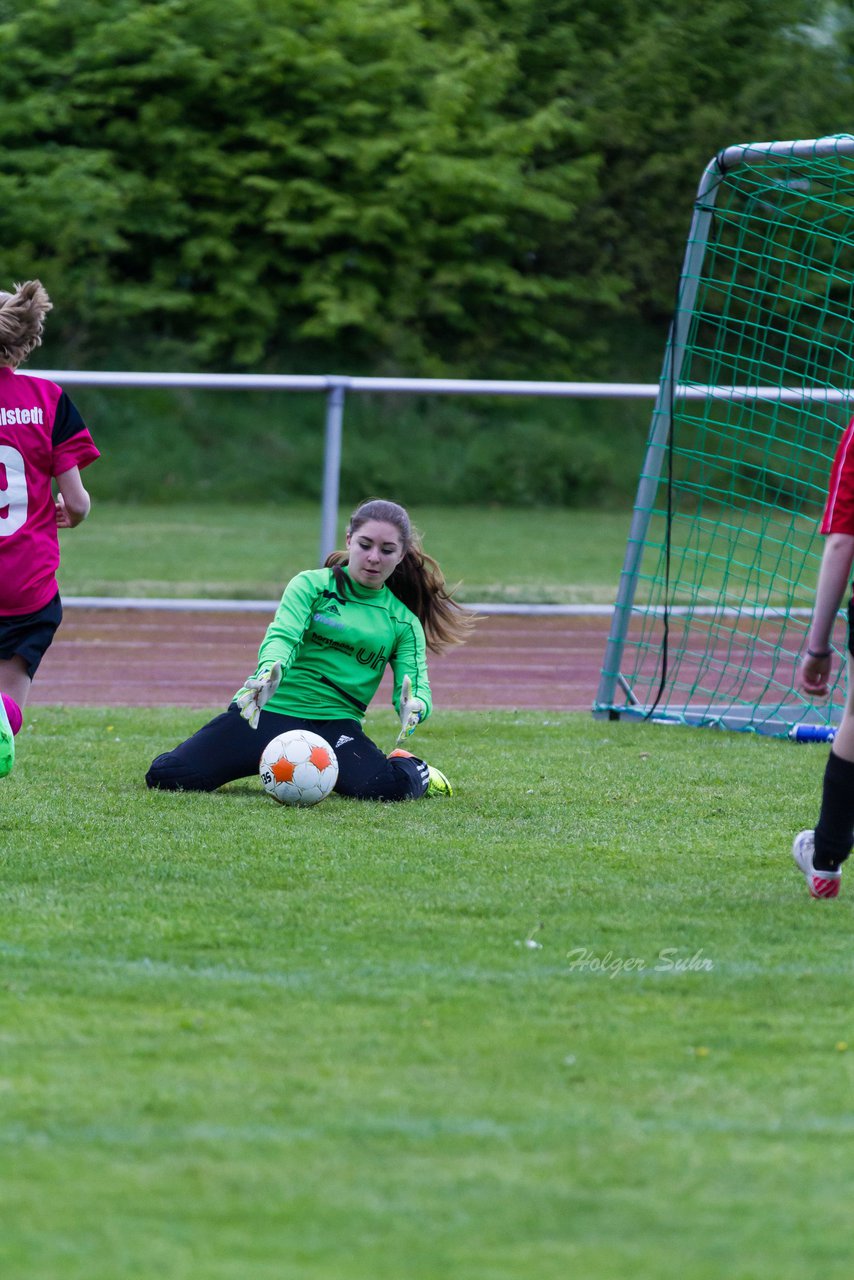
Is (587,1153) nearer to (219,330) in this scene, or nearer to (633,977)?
(633,977)

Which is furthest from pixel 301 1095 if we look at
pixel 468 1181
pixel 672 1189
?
pixel 672 1189

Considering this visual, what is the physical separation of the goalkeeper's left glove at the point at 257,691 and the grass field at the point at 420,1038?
1.15ft

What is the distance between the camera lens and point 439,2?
2714 centimetres

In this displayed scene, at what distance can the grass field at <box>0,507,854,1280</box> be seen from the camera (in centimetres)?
253

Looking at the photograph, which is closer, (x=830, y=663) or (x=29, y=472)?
(x=830, y=663)

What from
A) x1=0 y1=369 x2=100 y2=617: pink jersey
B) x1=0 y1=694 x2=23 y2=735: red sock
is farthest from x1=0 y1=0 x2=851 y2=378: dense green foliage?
x1=0 y1=694 x2=23 y2=735: red sock

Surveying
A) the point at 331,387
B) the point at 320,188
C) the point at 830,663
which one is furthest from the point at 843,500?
the point at 320,188

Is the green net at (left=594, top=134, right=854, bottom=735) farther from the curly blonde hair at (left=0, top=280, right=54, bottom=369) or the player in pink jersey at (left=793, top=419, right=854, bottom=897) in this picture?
the curly blonde hair at (left=0, top=280, right=54, bottom=369)

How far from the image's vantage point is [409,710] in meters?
5.98

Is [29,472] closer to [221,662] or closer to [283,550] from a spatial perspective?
[221,662]

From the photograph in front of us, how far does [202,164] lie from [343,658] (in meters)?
20.3

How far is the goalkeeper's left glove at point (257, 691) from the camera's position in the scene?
18.5ft

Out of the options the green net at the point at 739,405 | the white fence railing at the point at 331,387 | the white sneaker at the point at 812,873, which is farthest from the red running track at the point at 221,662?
the white sneaker at the point at 812,873

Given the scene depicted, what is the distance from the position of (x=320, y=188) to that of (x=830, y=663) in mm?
21927
